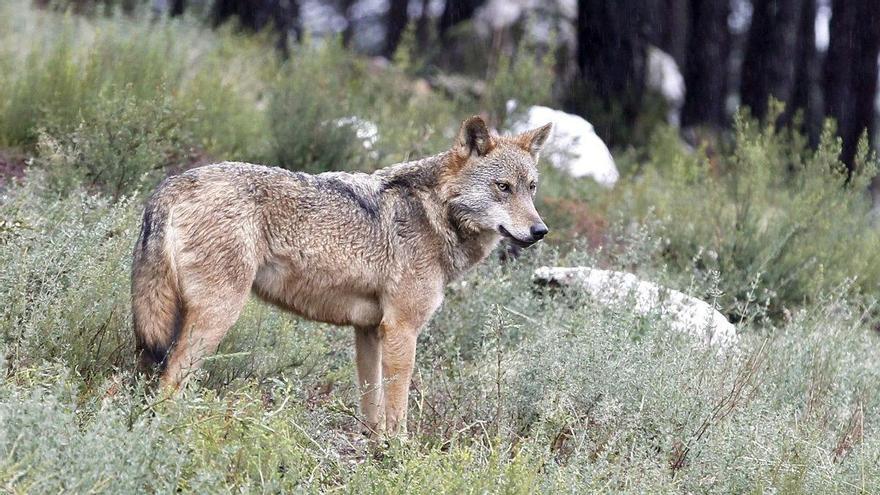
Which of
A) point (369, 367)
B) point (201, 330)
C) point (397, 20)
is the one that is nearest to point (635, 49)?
point (397, 20)

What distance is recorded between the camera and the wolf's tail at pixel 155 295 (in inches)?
205

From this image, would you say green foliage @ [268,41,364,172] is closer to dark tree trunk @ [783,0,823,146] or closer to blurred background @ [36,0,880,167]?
blurred background @ [36,0,880,167]

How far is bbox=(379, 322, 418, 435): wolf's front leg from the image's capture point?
607 centimetres

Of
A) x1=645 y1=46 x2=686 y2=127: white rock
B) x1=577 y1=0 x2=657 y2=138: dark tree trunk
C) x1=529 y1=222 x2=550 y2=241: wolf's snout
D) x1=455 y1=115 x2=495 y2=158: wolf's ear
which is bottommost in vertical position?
x1=645 y1=46 x2=686 y2=127: white rock

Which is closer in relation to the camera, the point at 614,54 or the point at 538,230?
the point at 538,230

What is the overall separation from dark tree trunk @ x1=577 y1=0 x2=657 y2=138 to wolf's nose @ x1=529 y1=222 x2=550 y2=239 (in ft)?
37.1

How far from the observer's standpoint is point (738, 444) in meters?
5.50

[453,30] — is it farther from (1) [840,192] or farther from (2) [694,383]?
(2) [694,383]

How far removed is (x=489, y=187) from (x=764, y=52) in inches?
747

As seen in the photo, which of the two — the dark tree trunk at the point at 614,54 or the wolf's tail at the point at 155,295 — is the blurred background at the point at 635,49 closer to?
the dark tree trunk at the point at 614,54

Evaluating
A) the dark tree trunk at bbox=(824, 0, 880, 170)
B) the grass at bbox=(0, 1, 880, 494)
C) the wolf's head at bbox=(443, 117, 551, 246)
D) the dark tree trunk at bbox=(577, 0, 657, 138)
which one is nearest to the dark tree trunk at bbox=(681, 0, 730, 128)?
the dark tree trunk at bbox=(577, 0, 657, 138)

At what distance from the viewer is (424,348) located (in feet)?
25.6

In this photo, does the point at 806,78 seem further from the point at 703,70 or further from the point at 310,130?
the point at 310,130

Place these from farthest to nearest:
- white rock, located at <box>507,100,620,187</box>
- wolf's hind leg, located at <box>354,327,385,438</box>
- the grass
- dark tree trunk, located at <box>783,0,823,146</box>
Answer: dark tree trunk, located at <box>783,0,823,146</box> → white rock, located at <box>507,100,620,187</box> → wolf's hind leg, located at <box>354,327,385,438</box> → the grass
